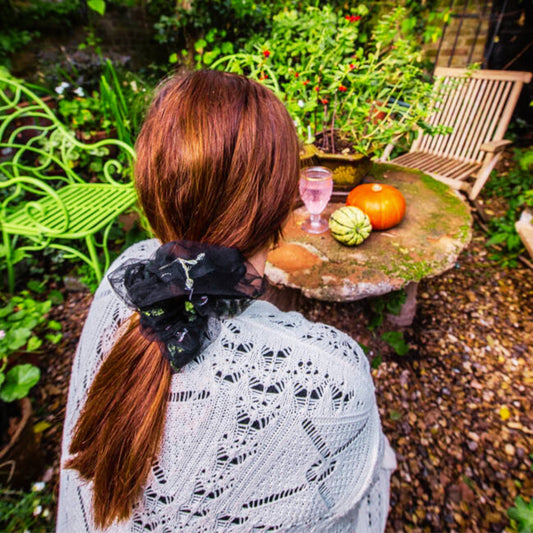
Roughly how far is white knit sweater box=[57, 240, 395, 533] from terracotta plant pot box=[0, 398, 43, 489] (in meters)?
1.02

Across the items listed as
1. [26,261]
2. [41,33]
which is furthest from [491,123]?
[41,33]

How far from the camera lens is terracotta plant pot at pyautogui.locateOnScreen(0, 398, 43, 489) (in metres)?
1.42

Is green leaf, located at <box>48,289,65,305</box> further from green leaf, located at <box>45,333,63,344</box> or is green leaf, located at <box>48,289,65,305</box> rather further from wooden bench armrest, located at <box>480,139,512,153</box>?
wooden bench armrest, located at <box>480,139,512,153</box>

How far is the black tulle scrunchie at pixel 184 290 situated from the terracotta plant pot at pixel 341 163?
44.6 inches

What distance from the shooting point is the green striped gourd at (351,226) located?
1.57 meters

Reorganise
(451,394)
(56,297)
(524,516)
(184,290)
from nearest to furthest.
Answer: (184,290) → (524,516) → (451,394) → (56,297)

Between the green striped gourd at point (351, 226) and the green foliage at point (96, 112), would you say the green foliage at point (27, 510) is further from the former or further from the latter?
the green foliage at point (96, 112)

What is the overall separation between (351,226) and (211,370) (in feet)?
3.61

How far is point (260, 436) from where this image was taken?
0.67m

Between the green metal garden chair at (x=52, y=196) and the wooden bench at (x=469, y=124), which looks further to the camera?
the wooden bench at (x=469, y=124)

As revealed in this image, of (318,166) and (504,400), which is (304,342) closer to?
(318,166)

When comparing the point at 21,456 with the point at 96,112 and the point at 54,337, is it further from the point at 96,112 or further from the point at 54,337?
the point at 96,112

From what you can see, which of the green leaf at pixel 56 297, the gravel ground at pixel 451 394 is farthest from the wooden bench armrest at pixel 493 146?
the green leaf at pixel 56 297

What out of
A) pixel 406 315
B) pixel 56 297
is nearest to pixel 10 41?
pixel 56 297
